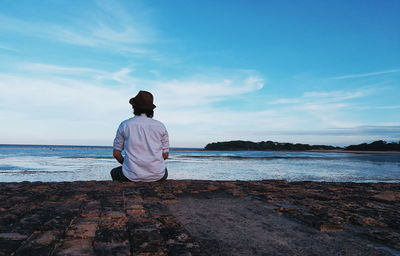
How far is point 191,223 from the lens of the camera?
266 cm

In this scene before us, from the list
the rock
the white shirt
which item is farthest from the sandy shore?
the white shirt

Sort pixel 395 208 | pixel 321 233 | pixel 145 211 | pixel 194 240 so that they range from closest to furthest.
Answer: pixel 194 240 < pixel 321 233 < pixel 145 211 < pixel 395 208

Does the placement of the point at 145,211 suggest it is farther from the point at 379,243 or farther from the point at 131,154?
the point at 379,243

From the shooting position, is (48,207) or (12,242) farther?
(48,207)

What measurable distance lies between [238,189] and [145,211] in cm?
207

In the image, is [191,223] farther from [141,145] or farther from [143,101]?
[143,101]

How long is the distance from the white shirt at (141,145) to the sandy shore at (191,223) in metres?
0.53

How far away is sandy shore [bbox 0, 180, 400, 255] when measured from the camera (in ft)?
6.56

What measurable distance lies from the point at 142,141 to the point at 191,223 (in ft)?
7.02

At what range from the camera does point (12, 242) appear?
6.48ft

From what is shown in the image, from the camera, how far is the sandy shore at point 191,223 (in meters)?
2.00

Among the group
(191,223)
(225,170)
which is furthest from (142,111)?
(225,170)

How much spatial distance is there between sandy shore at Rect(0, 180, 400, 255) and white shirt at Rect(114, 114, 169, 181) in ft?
1.75

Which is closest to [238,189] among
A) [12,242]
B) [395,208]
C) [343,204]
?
[343,204]
